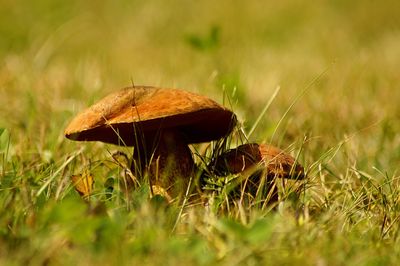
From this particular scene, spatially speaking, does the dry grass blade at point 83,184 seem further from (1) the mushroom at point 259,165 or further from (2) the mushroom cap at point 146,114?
(1) the mushroom at point 259,165

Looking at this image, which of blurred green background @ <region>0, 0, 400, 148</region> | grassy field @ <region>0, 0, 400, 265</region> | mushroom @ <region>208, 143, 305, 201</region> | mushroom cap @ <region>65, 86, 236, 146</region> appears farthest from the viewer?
blurred green background @ <region>0, 0, 400, 148</region>

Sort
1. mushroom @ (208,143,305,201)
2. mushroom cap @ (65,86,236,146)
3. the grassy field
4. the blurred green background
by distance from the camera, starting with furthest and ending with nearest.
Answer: the blurred green background < mushroom @ (208,143,305,201) < mushroom cap @ (65,86,236,146) < the grassy field

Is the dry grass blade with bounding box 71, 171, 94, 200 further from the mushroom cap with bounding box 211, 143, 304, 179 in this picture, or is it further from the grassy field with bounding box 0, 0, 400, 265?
the mushroom cap with bounding box 211, 143, 304, 179

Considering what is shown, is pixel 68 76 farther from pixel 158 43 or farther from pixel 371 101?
pixel 158 43

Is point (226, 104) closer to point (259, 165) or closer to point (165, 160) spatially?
point (165, 160)

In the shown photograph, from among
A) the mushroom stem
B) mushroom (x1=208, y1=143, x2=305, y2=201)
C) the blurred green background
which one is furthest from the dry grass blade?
the blurred green background

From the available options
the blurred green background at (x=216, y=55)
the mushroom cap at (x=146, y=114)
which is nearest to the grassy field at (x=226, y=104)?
the blurred green background at (x=216, y=55)

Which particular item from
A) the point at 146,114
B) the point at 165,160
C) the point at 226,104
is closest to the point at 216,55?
the point at 226,104

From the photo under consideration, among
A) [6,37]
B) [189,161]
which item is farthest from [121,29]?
[189,161]
